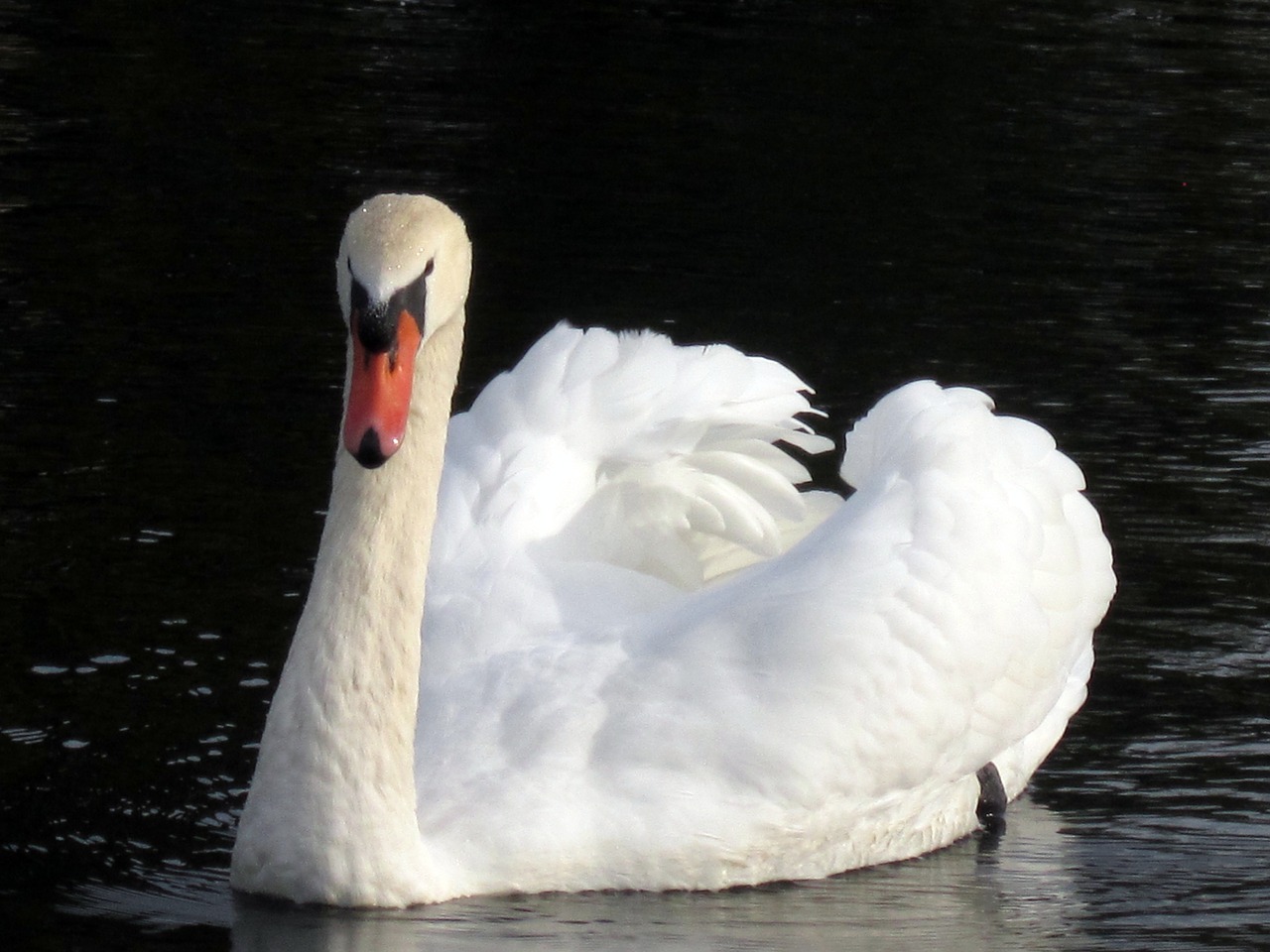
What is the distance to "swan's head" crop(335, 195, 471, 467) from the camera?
210 inches

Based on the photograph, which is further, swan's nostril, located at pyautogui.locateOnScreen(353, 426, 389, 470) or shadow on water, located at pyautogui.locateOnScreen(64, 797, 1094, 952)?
shadow on water, located at pyautogui.locateOnScreen(64, 797, 1094, 952)

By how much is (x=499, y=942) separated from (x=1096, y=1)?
1792 cm

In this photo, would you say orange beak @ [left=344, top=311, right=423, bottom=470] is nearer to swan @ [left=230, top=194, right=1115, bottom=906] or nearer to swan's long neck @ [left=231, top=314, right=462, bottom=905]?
swan @ [left=230, top=194, right=1115, bottom=906]

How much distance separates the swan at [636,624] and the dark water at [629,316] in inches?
6.6

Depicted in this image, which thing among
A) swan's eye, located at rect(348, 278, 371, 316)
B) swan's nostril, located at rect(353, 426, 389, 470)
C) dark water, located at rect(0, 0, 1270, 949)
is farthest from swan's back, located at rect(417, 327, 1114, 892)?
swan's eye, located at rect(348, 278, 371, 316)

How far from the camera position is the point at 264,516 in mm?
8812

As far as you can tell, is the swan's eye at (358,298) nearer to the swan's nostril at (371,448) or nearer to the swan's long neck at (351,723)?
the swan's nostril at (371,448)

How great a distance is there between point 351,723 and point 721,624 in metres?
1.00

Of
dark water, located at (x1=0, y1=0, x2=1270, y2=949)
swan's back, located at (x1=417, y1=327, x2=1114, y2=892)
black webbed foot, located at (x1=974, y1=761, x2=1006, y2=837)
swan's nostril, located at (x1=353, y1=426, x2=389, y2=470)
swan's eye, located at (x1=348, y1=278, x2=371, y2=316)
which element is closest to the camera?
swan's nostril, located at (x1=353, y1=426, x2=389, y2=470)

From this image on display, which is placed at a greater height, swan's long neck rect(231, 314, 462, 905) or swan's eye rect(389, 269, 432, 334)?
swan's eye rect(389, 269, 432, 334)

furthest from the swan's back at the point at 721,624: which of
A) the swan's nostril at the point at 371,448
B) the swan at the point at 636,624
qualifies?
the swan's nostril at the point at 371,448

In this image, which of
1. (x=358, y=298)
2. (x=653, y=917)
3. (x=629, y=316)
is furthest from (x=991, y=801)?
(x=629, y=316)

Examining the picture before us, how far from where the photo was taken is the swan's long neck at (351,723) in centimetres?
572

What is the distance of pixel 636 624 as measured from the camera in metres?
6.44
